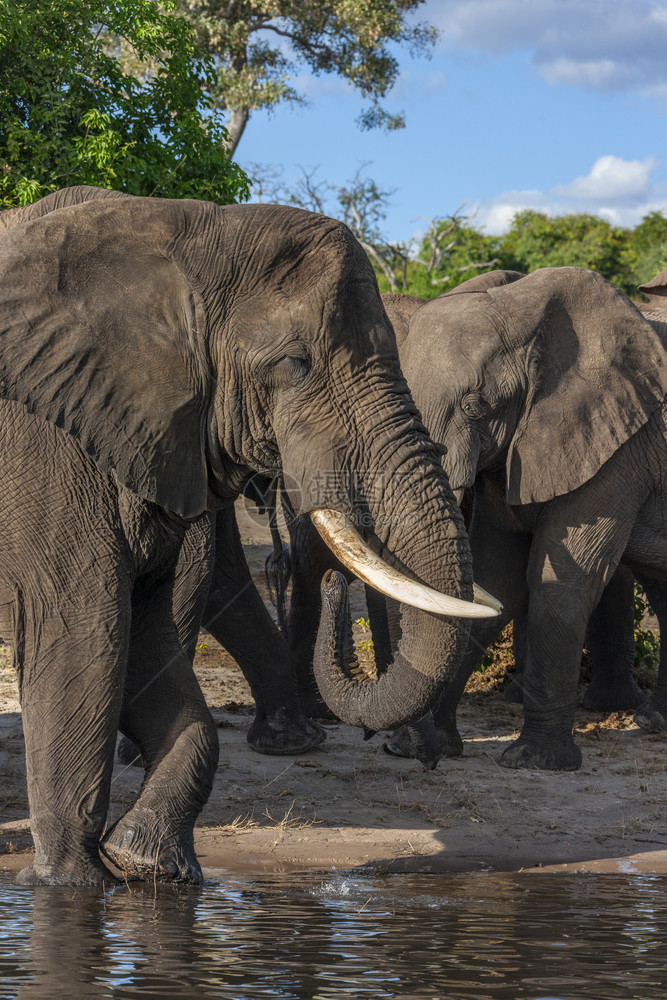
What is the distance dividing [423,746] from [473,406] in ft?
5.71

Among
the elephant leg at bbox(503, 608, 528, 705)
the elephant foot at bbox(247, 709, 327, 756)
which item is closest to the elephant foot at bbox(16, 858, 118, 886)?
the elephant foot at bbox(247, 709, 327, 756)

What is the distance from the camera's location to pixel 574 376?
7453 millimetres

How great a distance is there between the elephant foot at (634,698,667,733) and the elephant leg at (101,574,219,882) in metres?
3.89

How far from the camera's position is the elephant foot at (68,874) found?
448 cm

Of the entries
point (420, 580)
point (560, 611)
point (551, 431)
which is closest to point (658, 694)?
point (560, 611)

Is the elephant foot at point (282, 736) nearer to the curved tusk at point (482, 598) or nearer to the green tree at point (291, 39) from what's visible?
the curved tusk at point (482, 598)

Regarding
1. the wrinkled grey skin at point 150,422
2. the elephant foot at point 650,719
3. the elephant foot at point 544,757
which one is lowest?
the elephant foot at point 544,757

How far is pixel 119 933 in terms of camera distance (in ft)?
13.6

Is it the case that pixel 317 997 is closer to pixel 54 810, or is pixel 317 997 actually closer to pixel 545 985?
pixel 545 985

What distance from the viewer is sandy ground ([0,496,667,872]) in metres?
5.59

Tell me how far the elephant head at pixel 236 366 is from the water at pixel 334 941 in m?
0.74

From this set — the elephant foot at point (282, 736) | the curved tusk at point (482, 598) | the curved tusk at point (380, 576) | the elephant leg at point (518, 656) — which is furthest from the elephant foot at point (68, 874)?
the elephant leg at point (518, 656)

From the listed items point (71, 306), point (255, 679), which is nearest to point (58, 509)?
point (71, 306)

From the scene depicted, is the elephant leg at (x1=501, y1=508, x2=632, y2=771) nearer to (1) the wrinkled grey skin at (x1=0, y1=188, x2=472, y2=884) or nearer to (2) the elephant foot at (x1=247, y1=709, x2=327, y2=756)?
(2) the elephant foot at (x1=247, y1=709, x2=327, y2=756)
